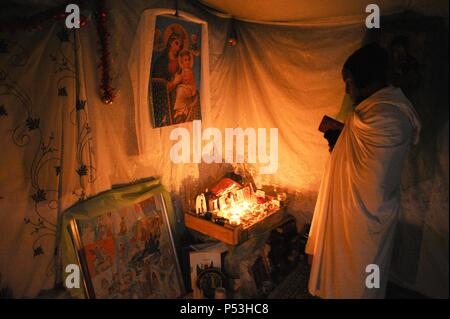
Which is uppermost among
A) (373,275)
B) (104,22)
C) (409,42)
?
(104,22)

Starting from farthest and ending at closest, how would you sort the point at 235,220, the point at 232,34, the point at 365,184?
1. the point at 232,34
2. the point at 235,220
3. the point at 365,184

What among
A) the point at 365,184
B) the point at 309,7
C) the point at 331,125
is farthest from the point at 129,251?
the point at 309,7

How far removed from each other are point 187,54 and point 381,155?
2089 mm

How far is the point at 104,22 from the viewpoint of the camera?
233cm

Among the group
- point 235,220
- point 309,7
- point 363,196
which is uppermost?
point 309,7

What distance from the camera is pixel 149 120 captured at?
2.83 m

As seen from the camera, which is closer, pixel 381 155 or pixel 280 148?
pixel 381 155

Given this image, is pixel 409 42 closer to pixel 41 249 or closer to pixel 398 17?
pixel 398 17

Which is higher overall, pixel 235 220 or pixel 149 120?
pixel 149 120

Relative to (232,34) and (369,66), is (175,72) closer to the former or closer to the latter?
(232,34)

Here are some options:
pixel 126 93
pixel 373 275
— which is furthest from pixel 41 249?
pixel 373 275

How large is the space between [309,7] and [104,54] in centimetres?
178

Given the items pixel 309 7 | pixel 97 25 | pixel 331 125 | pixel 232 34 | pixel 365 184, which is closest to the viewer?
pixel 365 184

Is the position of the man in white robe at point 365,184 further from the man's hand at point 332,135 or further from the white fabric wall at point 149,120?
the white fabric wall at point 149,120
